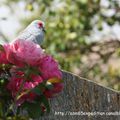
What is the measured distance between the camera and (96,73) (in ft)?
26.3

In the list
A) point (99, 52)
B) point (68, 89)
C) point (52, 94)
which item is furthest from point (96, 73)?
point (52, 94)

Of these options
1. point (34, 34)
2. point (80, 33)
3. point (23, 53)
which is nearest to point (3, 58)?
point (23, 53)

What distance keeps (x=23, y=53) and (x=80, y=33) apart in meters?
6.74

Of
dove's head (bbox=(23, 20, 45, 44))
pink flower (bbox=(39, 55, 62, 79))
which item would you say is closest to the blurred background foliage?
dove's head (bbox=(23, 20, 45, 44))

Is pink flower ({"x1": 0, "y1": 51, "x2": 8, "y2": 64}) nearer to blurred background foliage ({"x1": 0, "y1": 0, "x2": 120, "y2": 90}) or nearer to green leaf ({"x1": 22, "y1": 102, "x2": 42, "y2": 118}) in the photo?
green leaf ({"x1": 22, "y1": 102, "x2": 42, "y2": 118})

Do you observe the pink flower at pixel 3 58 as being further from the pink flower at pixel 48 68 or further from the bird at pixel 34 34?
the bird at pixel 34 34

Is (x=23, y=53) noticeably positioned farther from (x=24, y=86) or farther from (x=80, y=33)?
(x=80, y=33)

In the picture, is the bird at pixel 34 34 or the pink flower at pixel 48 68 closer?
the pink flower at pixel 48 68

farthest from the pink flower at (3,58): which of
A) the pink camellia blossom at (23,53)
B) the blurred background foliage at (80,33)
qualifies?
the blurred background foliage at (80,33)

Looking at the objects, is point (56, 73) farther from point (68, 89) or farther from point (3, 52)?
point (68, 89)

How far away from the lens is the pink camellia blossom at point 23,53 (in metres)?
1.55

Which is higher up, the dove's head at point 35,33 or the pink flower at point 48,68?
the dove's head at point 35,33

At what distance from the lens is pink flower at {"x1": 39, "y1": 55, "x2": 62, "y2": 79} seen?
1585 mm

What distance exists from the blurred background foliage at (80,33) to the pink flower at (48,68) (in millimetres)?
6030
